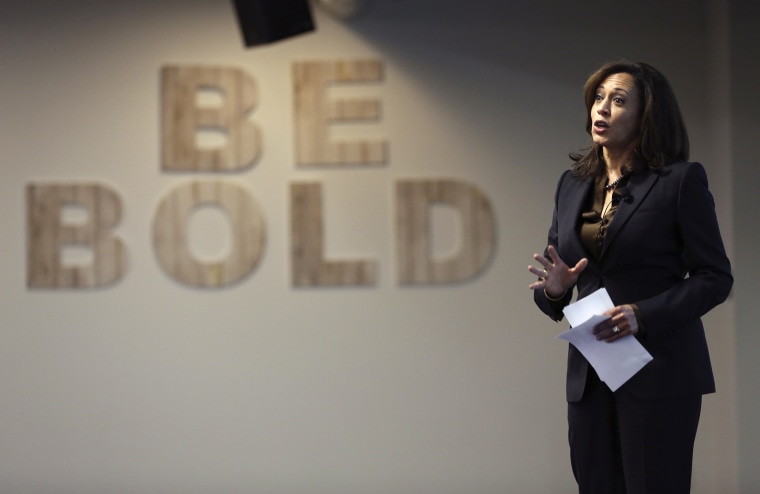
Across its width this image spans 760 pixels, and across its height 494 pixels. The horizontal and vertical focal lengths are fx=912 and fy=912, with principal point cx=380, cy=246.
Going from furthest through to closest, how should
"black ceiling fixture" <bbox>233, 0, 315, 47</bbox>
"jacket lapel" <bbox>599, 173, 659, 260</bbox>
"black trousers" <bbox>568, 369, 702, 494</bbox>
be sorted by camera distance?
"black ceiling fixture" <bbox>233, 0, 315, 47</bbox>, "jacket lapel" <bbox>599, 173, 659, 260</bbox>, "black trousers" <bbox>568, 369, 702, 494</bbox>

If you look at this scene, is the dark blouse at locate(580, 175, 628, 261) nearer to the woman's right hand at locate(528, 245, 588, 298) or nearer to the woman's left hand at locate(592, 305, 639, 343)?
the woman's right hand at locate(528, 245, 588, 298)

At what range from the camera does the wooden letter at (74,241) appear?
431 cm

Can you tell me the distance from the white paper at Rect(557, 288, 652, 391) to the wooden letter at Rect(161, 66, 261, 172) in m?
2.55

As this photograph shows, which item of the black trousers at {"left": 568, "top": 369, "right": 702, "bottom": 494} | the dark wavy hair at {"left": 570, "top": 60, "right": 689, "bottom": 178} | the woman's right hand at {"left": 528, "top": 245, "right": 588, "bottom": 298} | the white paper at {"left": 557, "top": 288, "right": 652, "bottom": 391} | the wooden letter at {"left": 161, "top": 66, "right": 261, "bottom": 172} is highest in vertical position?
the wooden letter at {"left": 161, "top": 66, "right": 261, "bottom": 172}

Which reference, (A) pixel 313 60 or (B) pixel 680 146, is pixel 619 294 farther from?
(A) pixel 313 60

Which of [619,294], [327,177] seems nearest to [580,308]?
[619,294]

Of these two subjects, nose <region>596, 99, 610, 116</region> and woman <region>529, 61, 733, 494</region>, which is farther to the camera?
nose <region>596, 99, 610, 116</region>

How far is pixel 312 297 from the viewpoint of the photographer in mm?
4324

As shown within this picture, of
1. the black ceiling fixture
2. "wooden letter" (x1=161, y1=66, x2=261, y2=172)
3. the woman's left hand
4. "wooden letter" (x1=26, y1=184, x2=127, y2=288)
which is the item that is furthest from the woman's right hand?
"wooden letter" (x1=26, y1=184, x2=127, y2=288)

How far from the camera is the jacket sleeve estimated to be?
2.03 m

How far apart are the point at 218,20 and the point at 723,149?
2.46m

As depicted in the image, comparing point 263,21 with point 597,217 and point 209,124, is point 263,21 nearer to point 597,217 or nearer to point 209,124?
point 597,217

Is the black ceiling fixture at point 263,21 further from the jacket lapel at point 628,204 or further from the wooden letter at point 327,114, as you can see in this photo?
the wooden letter at point 327,114

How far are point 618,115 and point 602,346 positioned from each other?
546mm
